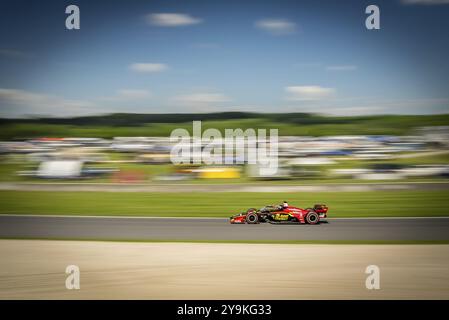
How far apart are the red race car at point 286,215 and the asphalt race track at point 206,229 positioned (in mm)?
196

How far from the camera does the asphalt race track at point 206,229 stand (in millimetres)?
9188

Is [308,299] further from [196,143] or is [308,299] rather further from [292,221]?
[196,143]

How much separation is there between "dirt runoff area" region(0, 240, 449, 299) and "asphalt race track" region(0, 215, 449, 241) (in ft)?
2.57

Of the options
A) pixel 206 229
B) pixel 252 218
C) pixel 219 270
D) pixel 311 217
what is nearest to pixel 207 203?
pixel 252 218

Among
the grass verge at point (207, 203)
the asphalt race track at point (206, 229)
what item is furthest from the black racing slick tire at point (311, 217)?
the grass verge at point (207, 203)

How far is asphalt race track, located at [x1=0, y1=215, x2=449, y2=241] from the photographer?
9188 mm

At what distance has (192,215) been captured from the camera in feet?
39.5

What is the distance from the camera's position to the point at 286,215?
1034 centimetres

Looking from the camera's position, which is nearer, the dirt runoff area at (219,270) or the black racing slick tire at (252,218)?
the dirt runoff area at (219,270)

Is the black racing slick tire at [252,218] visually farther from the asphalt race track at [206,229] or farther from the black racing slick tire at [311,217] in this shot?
the black racing slick tire at [311,217]

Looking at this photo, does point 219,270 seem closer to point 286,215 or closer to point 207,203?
point 286,215

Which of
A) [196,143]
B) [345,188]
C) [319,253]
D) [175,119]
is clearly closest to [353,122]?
[175,119]

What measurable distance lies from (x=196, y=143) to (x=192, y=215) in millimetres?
21688

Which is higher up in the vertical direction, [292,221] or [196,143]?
[196,143]
